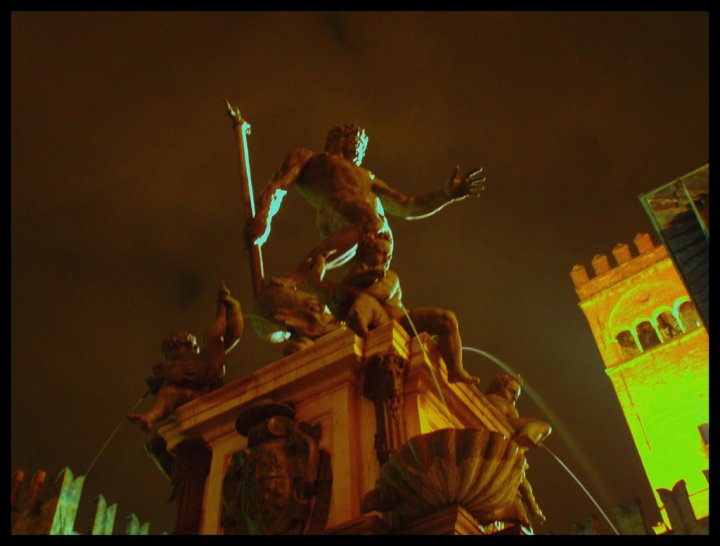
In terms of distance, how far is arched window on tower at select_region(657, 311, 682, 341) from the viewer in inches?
1801

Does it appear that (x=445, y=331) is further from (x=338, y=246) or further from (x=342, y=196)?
(x=342, y=196)

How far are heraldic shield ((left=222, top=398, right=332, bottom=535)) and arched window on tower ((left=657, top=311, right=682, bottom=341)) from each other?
4554 centimetres

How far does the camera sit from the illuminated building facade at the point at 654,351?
40125 millimetres

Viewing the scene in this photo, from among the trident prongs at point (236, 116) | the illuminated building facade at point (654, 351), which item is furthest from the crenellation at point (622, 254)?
the trident prongs at point (236, 116)

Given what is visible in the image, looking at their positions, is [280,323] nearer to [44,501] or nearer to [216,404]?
[216,404]

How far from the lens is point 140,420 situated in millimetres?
4297

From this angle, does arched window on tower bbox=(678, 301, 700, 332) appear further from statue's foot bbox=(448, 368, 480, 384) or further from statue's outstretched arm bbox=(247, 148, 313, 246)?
statue's foot bbox=(448, 368, 480, 384)

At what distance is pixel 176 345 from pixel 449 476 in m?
2.34

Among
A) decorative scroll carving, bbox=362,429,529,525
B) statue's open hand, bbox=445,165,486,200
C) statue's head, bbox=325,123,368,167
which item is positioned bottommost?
decorative scroll carving, bbox=362,429,529,525

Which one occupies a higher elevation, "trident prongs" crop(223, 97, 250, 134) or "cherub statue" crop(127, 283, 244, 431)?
"trident prongs" crop(223, 97, 250, 134)

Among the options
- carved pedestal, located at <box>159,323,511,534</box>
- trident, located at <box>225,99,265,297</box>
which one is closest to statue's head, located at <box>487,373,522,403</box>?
carved pedestal, located at <box>159,323,511,534</box>

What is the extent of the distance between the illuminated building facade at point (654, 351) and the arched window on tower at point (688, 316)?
5cm
